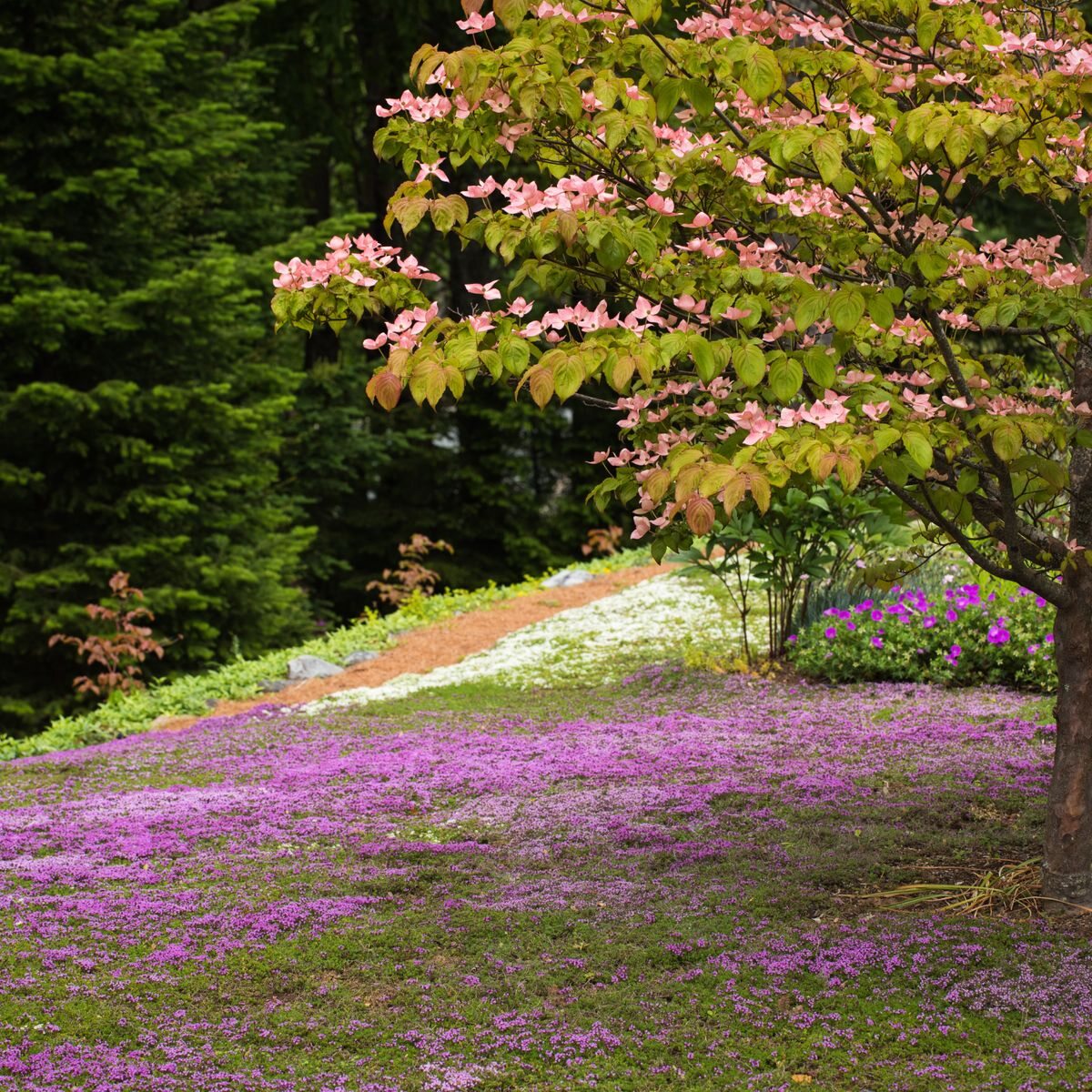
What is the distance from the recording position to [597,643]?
1048 cm

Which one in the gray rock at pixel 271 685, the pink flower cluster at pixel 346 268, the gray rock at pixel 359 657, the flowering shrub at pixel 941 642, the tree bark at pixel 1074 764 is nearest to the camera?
the pink flower cluster at pixel 346 268

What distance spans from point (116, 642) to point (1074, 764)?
27.7 ft

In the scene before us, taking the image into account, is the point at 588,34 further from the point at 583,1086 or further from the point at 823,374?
the point at 583,1086

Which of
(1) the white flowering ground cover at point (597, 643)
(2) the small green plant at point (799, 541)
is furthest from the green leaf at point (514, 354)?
(1) the white flowering ground cover at point (597, 643)

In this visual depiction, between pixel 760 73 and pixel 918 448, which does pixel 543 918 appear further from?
pixel 760 73

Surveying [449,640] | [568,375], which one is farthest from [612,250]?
[449,640]

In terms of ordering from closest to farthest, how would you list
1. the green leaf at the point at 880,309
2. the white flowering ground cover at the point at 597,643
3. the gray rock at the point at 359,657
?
the green leaf at the point at 880,309
the white flowering ground cover at the point at 597,643
the gray rock at the point at 359,657

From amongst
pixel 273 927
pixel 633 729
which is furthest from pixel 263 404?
pixel 273 927

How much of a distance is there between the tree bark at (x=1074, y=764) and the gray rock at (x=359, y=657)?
7.71 metres

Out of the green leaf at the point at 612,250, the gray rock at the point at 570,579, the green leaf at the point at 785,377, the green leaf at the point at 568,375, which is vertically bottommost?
the gray rock at the point at 570,579

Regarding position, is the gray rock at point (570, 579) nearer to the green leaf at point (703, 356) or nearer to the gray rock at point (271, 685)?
the gray rock at point (271, 685)

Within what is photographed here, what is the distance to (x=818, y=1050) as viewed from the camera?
3396 mm

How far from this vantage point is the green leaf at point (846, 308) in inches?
125

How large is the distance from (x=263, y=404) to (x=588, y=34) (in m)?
9.18
